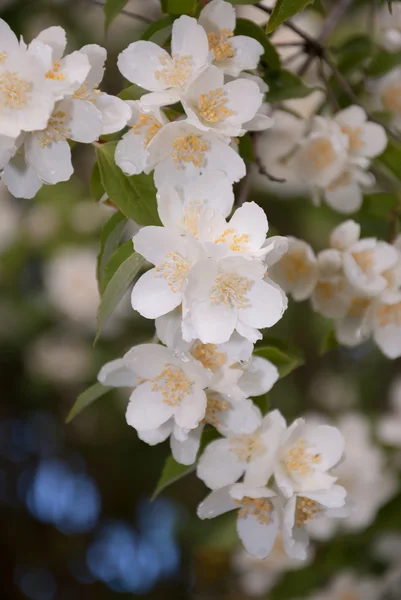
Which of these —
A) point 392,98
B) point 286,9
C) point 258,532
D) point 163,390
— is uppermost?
point 286,9

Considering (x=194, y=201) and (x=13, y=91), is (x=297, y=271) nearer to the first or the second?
(x=194, y=201)

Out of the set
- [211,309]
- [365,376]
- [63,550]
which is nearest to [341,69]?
[211,309]

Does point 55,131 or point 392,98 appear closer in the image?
point 55,131

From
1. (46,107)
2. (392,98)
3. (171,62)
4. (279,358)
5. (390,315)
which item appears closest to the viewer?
(46,107)

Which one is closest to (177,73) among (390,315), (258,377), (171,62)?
(171,62)

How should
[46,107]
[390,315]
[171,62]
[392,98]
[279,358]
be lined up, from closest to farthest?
[46,107], [171,62], [279,358], [390,315], [392,98]

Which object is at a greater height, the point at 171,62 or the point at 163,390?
the point at 171,62
